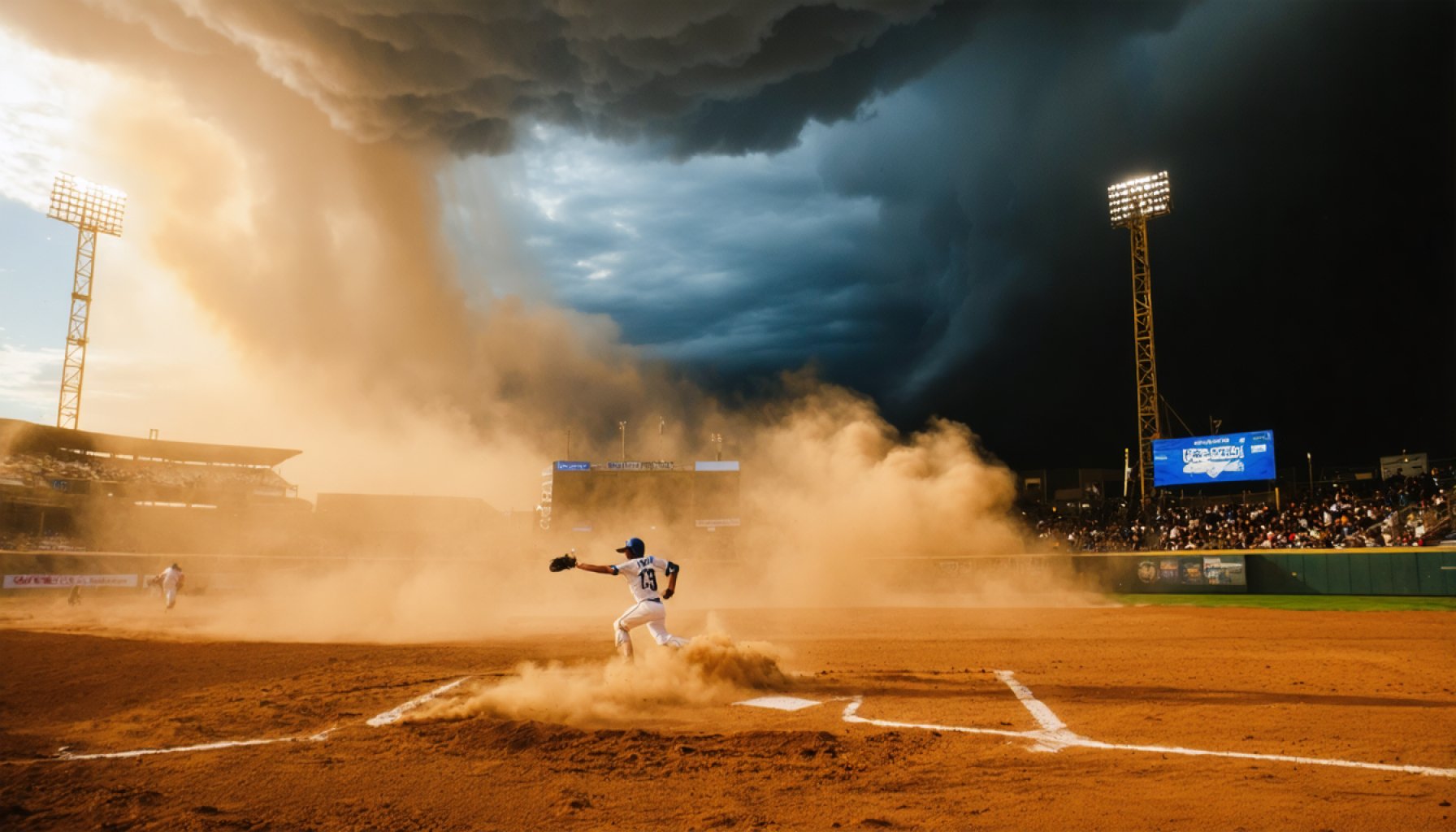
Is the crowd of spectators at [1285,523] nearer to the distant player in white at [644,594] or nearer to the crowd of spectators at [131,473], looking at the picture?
the distant player in white at [644,594]

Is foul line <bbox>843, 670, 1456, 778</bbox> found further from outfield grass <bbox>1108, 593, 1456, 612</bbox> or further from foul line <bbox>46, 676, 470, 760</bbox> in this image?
outfield grass <bbox>1108, 593, 1456, 612</bbox>

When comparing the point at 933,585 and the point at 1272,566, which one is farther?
the point at 933,585

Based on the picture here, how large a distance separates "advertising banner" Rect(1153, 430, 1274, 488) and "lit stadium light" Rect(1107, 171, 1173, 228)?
1120 centimetres

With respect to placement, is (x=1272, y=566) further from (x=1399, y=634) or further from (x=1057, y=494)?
(x=1057, y=494)

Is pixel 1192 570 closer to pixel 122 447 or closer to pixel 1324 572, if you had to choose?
pixel 1324 572

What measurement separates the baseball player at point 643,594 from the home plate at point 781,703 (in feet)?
5.13

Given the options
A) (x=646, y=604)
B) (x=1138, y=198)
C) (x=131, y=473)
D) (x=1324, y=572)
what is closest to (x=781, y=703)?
(x=646, y=604)

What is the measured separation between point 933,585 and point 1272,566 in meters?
12.0

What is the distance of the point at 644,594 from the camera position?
10.5 metres

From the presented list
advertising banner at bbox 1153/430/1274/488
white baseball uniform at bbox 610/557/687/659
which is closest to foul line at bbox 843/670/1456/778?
white baseball uniform at bbox 610/557/687/659

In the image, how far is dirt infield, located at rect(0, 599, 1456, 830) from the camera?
499cm

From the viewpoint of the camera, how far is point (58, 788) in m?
5.62

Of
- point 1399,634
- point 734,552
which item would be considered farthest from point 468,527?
point 1399,634

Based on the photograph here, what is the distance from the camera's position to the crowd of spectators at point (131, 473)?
43.7 m
